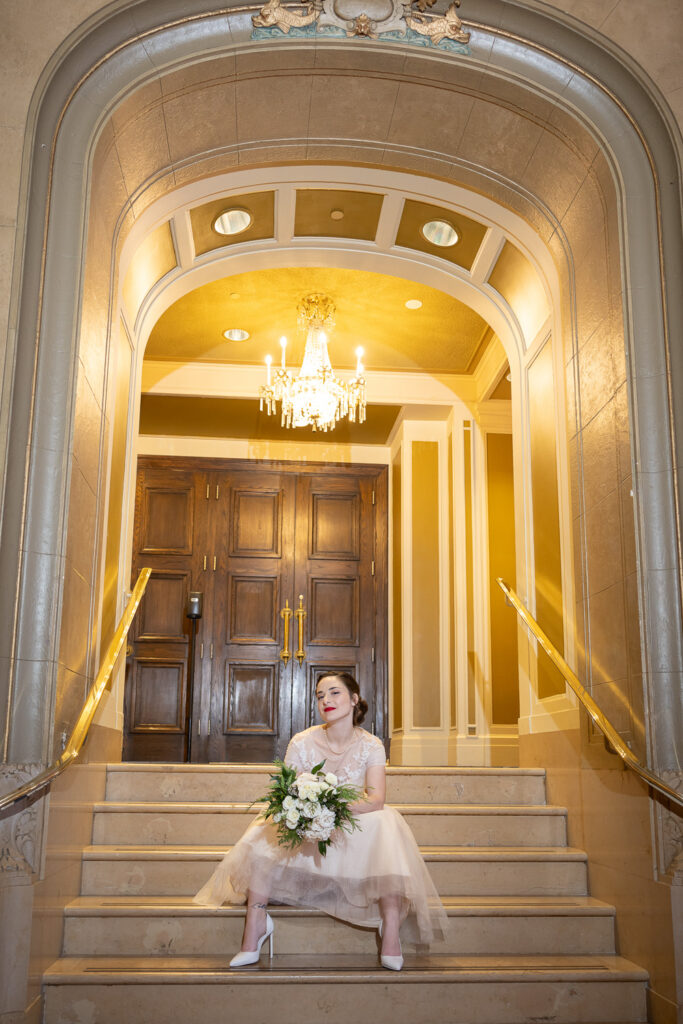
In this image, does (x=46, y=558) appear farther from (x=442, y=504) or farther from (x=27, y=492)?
(x=442, y=504)

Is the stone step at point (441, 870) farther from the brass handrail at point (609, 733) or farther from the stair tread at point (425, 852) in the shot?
the brass handrail at point (609, 733)

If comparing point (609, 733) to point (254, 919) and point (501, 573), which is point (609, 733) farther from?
point (501, 573)

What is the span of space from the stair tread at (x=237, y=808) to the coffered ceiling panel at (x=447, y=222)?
11.3 ft

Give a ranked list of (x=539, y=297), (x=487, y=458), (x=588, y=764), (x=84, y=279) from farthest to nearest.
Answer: (x=487, y=458)
(x=539, y=297)
(x=588, y=764)
(x=84, y=279)

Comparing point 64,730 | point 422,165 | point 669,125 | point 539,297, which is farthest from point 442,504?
point 64,730

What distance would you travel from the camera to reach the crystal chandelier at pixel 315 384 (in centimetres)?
759

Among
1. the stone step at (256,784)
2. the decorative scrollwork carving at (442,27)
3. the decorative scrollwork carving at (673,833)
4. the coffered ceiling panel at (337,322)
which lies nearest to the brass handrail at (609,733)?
the decorative scrollwork carving at (673,833)

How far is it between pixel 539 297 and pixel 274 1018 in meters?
4.29

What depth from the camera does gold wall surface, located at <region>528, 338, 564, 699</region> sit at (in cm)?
564

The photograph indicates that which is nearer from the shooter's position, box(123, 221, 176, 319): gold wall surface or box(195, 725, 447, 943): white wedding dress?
box(195, 725, 447, 943): white wedding dress

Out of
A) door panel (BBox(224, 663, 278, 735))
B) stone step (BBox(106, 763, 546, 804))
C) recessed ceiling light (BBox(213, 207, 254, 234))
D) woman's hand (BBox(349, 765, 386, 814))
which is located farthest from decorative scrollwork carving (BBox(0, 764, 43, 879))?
door panel (BBox(224, 663, 278, 735))

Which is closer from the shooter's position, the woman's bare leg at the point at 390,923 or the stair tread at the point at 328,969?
the stair tread at the point at 328,969

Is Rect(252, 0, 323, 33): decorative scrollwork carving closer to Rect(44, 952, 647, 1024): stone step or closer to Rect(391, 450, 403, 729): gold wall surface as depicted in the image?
Rect(44, 952, 647, 1024): stone step

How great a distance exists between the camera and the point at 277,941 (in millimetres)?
4004
